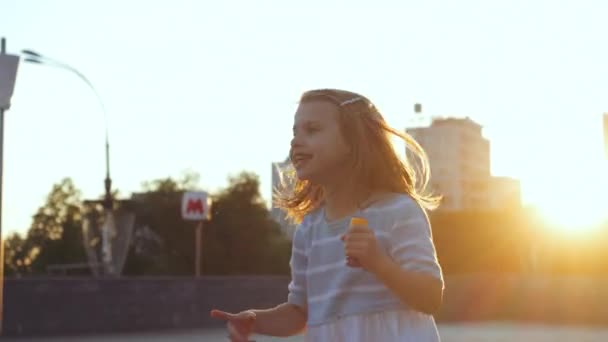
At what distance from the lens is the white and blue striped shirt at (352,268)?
8.97 ft

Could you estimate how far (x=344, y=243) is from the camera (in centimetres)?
267

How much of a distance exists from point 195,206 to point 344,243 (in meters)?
29.8

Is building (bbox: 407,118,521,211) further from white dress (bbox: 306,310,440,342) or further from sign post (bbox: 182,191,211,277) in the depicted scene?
white dress (bbox: 306,310,440,342)

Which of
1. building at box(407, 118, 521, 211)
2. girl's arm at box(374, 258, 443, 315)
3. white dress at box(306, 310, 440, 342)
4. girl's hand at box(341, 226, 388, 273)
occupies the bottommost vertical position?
white dress at box(306, 310, 440, 342)

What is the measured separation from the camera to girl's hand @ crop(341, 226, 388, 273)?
250cm

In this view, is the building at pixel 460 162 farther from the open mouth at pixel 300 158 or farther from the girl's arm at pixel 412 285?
the girl's arm at pixel 412 285

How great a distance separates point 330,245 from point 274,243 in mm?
62005

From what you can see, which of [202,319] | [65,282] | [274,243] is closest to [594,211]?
A: [202,319]

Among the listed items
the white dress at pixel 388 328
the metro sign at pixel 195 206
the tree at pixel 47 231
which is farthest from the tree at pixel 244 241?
the white dress at pixel 388 328

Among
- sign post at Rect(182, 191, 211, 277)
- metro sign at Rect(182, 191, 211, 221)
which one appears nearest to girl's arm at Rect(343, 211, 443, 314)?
sign post at Rect(182, 191, 211, 277)

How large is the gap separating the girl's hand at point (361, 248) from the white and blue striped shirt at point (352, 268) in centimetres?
17

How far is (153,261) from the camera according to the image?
64.8 meters

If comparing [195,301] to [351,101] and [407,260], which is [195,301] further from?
[407,260]

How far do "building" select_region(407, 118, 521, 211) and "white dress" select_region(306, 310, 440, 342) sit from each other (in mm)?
134942
